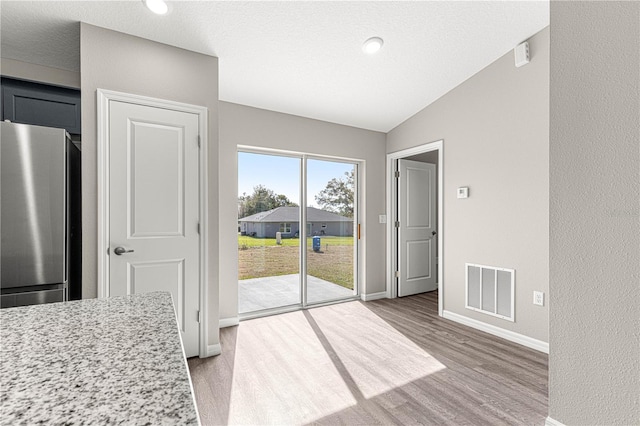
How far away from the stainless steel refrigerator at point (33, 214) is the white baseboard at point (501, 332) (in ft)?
11.7

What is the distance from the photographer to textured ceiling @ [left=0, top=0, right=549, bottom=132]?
2166mm

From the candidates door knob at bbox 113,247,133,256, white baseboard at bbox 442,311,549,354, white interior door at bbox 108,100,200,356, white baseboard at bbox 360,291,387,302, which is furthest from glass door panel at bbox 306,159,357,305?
door knob at bbox 113,247,133,256

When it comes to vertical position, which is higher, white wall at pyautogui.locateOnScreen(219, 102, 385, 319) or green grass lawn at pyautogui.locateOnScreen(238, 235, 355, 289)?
white wall at pyautogui.locateOnScreen(219, 102, 385, 319)

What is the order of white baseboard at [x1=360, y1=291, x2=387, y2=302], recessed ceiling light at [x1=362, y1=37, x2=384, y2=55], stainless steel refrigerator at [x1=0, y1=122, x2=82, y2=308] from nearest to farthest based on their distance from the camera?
stainless steel refrigerator at [x1=0, y1=122, x2=82, y2=308] → recessed ceiling light at [x1=362, y1=37, x2=384, y2=55] → white baseboard at [x1=360, y1=291, x2=387, y2=302]

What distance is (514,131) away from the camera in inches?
118

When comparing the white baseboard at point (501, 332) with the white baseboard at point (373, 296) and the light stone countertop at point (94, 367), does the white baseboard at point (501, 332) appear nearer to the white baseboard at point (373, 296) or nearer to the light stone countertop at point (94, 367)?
the white baseboard at point (373, 296)

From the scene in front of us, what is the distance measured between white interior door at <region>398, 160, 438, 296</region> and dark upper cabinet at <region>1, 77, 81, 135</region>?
3.70 metres

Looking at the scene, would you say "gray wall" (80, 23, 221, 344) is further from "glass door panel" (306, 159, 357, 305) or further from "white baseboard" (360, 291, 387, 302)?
"white baseboard" (360, 291, 387, 302)

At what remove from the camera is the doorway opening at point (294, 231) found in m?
3.63

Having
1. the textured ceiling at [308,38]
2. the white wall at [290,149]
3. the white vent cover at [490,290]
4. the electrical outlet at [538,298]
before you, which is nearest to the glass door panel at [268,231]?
the white wall at [290,149]

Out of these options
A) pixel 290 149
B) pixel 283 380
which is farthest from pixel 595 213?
pixel 290 149

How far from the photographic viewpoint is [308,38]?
255 cm

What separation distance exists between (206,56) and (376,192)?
2714 millimetres

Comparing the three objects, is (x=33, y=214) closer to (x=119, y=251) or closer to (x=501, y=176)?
(x=119, y=251)
